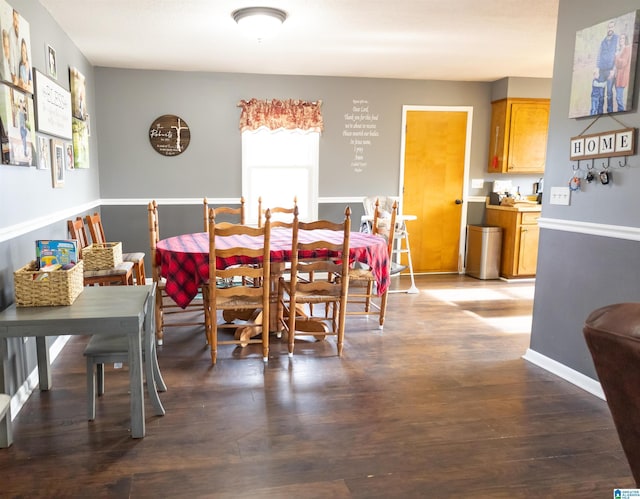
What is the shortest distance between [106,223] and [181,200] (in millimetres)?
842

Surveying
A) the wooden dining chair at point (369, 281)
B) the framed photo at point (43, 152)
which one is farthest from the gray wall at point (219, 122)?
the framed photo at point (43, 152)

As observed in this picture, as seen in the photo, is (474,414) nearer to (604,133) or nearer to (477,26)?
(604,133)

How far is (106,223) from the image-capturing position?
18.0ft

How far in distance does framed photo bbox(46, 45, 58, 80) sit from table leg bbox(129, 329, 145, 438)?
2214 millimetres

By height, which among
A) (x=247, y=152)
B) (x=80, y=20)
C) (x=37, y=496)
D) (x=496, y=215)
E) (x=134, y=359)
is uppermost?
(x=80, y=20)

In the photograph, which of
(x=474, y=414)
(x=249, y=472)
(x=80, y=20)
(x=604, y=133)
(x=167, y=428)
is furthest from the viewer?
(x=80, y=20)

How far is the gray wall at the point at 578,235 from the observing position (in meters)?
2.63

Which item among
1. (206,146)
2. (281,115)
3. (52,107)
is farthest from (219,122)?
(52,107)

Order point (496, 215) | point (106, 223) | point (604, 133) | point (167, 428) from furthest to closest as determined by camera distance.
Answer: point (496, 215)
point (106, 223)
point (604, 133)
point (167, 428)

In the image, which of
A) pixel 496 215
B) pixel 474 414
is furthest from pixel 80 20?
pixel 496 215

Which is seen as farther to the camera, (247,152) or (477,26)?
(247,152)

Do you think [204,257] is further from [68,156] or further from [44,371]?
[68,156]

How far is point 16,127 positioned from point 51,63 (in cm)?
109

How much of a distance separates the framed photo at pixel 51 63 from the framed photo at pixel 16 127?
65 centimetres
